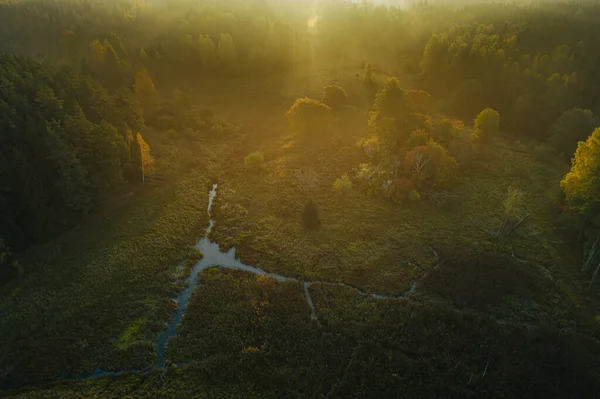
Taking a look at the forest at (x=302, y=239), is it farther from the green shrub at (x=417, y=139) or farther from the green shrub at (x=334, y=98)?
the green shrub at (x=334, y=98)

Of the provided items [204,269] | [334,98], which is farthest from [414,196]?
[334,98]

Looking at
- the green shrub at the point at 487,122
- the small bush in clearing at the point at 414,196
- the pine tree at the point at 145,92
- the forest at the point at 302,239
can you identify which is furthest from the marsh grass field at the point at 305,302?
the pine tree at the point at 145,92

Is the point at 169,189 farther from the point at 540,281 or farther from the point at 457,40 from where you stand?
the point at 457,40

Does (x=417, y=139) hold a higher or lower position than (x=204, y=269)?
higher

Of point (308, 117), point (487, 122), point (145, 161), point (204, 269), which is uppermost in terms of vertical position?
point (308, 117)

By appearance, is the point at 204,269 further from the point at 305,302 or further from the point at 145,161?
the point at 145,161

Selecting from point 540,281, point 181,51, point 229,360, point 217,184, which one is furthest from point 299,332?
point 181,51
